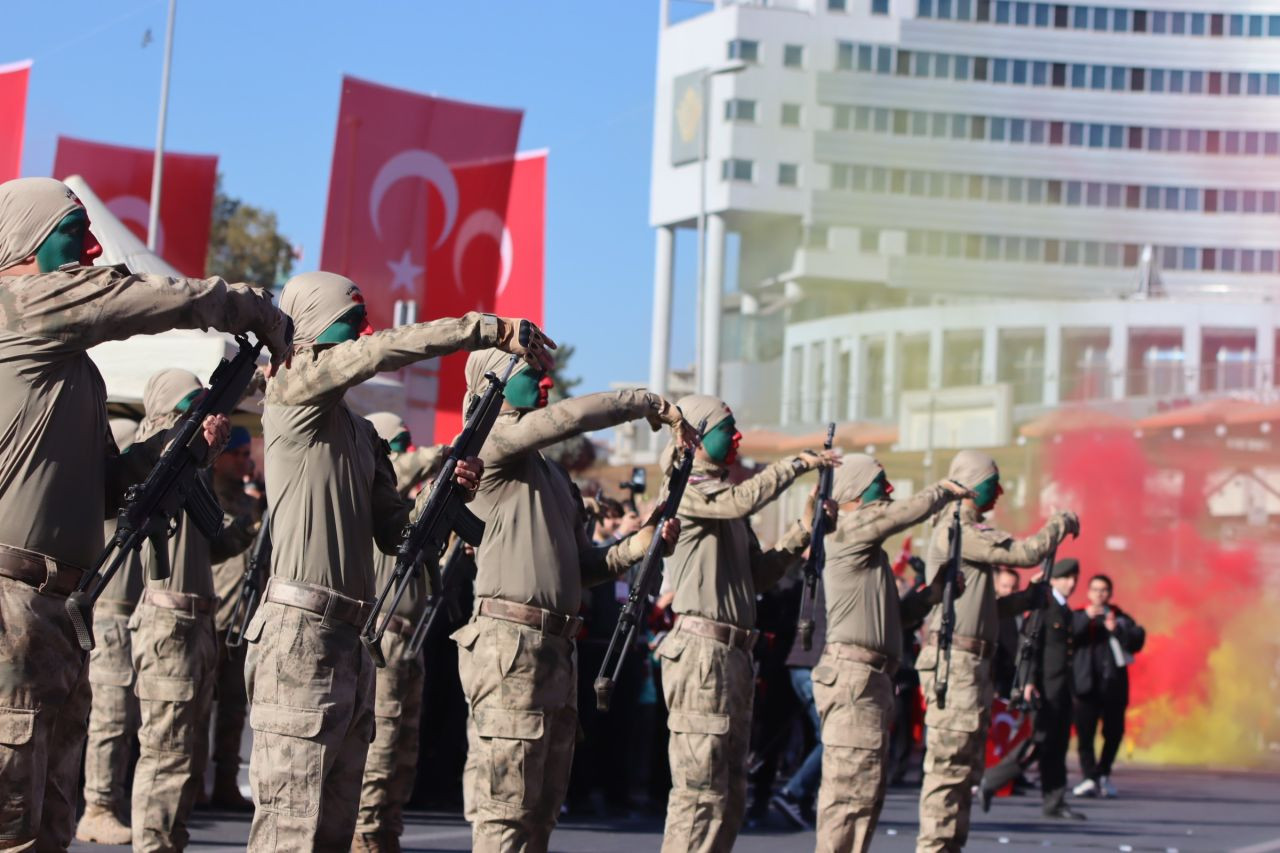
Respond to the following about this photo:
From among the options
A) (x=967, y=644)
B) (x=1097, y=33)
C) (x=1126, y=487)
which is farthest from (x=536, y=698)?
(x=1097, y=33)

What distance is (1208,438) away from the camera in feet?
96.7

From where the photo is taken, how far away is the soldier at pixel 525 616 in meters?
7.30

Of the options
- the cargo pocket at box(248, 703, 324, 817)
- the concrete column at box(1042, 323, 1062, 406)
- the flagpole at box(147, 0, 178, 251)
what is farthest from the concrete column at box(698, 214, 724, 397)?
the cargo pocket at box(248, 703, 324, 817)

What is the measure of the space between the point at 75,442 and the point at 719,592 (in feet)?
13.0

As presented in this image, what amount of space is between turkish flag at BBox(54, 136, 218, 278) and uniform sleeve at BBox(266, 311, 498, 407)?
14.7m

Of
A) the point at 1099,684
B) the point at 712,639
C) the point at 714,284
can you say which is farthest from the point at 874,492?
the point at 714,284

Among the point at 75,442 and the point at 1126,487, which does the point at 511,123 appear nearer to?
the point at 1126,487

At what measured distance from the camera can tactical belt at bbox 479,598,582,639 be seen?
24.6ft

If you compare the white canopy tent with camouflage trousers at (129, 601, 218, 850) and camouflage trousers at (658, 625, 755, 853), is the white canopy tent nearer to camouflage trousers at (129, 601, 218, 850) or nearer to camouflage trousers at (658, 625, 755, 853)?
camouflage trousers at (129, 601, 218, 850)

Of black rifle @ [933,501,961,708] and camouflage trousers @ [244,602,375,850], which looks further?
black rifle @ [933,501,961,708]

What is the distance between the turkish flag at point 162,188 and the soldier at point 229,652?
31.7 ft

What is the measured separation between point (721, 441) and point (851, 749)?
1628mm

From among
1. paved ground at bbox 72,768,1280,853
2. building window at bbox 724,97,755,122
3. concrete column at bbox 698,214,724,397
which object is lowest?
paved ground at bbox 72,768,1280,853

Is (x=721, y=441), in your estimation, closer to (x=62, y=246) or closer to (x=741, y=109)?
(x=62, y=246)
